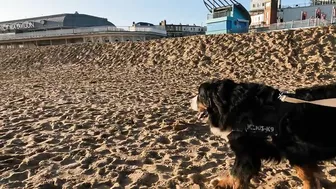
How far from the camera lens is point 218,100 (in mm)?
2965

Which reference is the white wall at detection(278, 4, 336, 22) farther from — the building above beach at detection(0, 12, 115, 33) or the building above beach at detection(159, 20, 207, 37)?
the building above beach at detection(0, 12, 115, 33)

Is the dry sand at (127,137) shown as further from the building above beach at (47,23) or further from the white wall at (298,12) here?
the building above beach at (47,23)

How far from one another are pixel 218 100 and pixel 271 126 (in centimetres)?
56

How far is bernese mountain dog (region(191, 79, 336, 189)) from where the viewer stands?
2.57 m

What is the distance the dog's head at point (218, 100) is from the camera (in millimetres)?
2924

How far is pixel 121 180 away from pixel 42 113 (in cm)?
375

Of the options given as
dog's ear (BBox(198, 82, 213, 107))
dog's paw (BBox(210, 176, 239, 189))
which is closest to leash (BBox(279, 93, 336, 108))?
dog's ear (BBox(198, 82, 213, 107))

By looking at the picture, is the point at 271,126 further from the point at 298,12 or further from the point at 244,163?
the point at 298,12

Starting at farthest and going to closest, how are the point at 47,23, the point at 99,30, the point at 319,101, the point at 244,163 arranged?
the point at 47,23 → the point at 99,30 → the point at 244,163 → the point at 319,101

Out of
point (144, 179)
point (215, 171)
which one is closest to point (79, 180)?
point (144, 179)

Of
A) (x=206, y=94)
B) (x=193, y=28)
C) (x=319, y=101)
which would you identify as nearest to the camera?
(x=319, y=101)

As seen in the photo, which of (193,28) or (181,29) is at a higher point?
(193,28)

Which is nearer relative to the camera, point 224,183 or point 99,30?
point 224,183

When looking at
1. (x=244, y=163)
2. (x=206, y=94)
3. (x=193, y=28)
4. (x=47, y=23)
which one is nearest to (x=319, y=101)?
(x=244, y=163)
